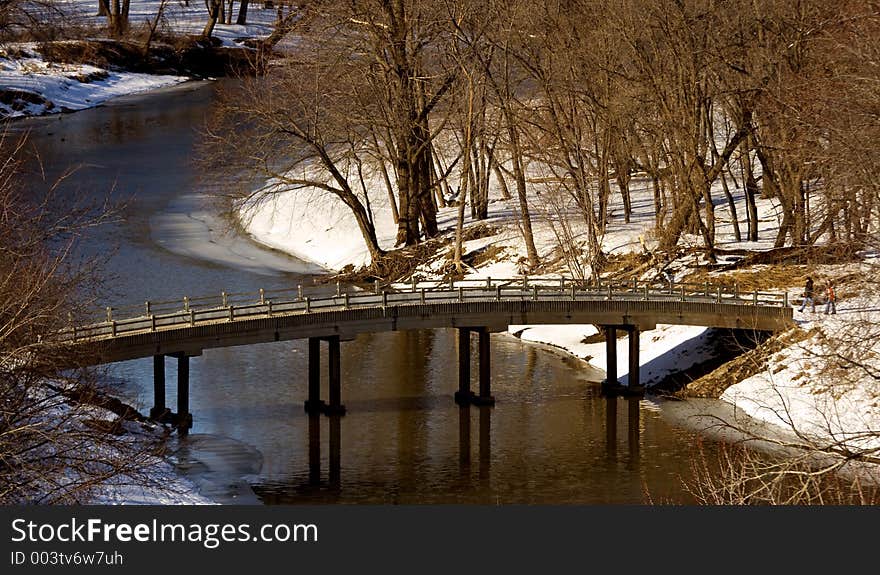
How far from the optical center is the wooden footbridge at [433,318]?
38.2 metres

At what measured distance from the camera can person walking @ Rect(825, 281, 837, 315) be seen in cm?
4219

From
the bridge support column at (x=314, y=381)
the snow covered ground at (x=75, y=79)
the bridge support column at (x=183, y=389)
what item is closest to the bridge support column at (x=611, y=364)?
the bridge support column at (x=314, y=381)

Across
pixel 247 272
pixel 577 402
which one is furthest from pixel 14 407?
pixel 247 272

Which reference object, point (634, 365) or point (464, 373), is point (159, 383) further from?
point (634, 365)

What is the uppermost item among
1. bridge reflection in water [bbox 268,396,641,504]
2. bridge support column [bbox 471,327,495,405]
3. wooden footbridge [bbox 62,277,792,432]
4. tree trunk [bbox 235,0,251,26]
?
tree trunk [bbox 235,0,251,26]

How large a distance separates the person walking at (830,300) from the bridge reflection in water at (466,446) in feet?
20.5

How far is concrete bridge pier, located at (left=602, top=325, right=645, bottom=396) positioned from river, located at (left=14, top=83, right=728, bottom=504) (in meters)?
0.62

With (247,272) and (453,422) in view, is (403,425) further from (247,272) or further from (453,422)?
(247,272)

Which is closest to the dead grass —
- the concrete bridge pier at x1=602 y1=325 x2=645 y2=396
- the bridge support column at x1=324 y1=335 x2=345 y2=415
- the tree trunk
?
the concrete bridge pier at x1=602 y1=325 x2=645 y2=396

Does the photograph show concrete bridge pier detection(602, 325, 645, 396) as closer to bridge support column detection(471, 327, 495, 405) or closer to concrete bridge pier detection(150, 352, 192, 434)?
bridge support column detection(471, 327, 495, 405)

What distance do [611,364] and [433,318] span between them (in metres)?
5.70

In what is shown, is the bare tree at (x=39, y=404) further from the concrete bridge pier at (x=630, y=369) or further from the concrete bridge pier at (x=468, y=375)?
the concrete bridge pier at (x=630, y=369)

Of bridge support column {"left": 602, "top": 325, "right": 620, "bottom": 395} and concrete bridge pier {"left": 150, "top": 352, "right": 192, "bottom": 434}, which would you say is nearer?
concrete bridge pier {"left": 150, "top": 352, "right": 192, "bottom": 434}

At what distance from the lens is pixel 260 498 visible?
106 feet
